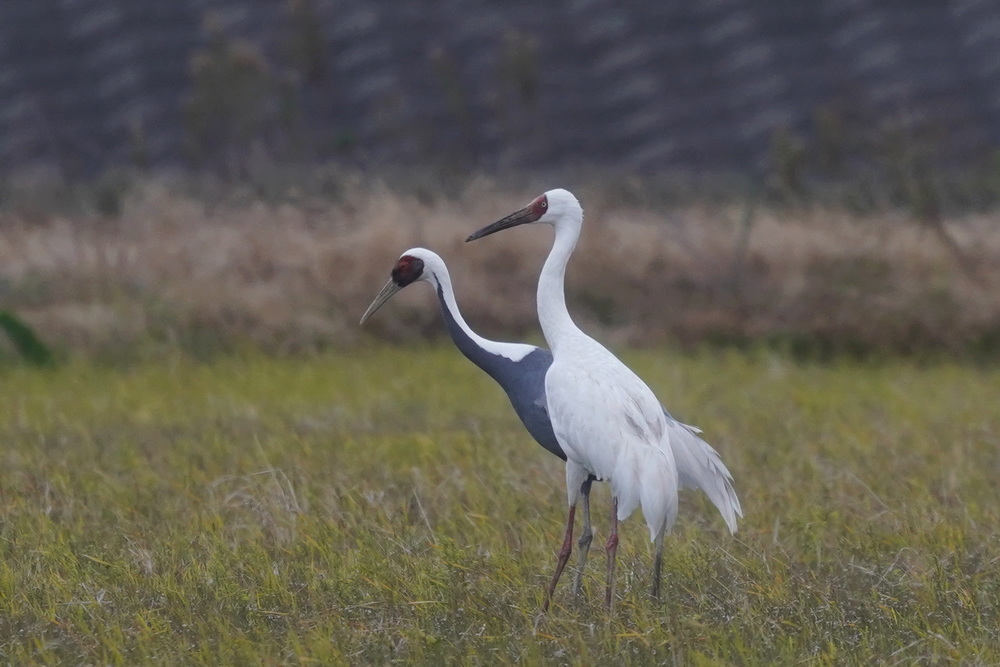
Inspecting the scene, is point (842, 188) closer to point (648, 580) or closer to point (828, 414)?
point (828, 414)

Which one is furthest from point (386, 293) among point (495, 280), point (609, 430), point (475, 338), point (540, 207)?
point (495, 280)

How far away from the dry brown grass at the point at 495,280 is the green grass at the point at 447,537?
2175 mm

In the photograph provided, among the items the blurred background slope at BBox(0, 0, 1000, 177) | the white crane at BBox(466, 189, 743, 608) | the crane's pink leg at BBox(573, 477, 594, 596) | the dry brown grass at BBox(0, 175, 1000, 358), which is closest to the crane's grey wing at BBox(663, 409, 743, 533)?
the white crane at BBox(466, 189, 743, 608)

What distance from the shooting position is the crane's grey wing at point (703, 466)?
432cm

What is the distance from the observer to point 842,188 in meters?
16.0

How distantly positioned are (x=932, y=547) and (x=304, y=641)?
2.13 meters

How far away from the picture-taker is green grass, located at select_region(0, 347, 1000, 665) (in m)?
3.71

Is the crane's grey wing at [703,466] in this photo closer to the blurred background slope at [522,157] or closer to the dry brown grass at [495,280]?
the dry brown grass at [495,280]

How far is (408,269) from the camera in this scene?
175 inches

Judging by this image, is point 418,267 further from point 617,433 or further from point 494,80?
point 494,80

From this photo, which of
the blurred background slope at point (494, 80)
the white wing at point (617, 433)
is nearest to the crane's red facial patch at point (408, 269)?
the white wing at point (617, 433)

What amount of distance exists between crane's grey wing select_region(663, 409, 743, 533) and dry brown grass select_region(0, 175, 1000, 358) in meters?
6.48

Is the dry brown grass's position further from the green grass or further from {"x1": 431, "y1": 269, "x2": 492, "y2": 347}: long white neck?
{"x1": 431, "y1": 269, "x2": 492, "y2": 347}: long white neck

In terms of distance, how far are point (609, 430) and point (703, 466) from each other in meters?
0.50
